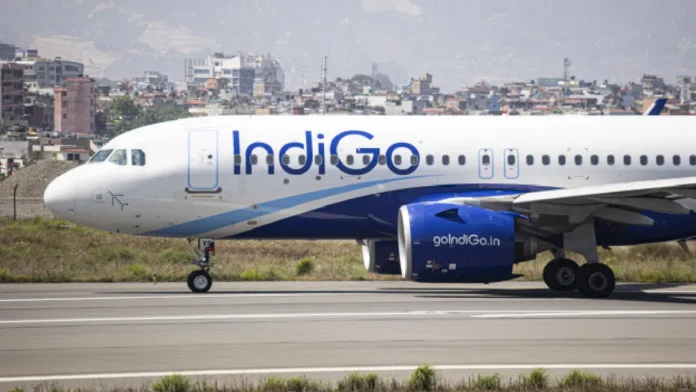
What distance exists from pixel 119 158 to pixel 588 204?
1003 centimetres

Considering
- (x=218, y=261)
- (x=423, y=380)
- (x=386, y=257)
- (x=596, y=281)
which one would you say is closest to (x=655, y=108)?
(x=596, y=281)

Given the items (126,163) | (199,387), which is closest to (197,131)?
(126,163)

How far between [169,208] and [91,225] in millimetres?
1716

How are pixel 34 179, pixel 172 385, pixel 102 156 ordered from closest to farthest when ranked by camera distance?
pixel 172 385 → pixel 102 156 → pixel 34 179

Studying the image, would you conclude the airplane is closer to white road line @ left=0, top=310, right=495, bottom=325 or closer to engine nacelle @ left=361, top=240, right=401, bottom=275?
engine nacelle @ left=361, top=240, right=401, bottom=275

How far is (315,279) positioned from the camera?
30.4m

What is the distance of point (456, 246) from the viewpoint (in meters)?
24.9

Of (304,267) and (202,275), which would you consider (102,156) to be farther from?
(304,267)

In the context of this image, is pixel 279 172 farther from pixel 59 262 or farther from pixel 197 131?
pixel 59 262

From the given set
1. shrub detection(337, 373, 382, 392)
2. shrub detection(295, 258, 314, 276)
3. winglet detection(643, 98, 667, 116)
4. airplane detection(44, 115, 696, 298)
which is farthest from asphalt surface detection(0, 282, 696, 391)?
winglet detection(643, 98, 667, 116)

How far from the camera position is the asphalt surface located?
17.2m

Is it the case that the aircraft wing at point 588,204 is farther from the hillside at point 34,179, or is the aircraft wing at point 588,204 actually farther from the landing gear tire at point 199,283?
the hillside at point 34,179

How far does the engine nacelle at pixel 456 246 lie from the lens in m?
24.9

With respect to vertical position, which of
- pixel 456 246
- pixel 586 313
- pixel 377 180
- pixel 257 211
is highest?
pixel 377 180
